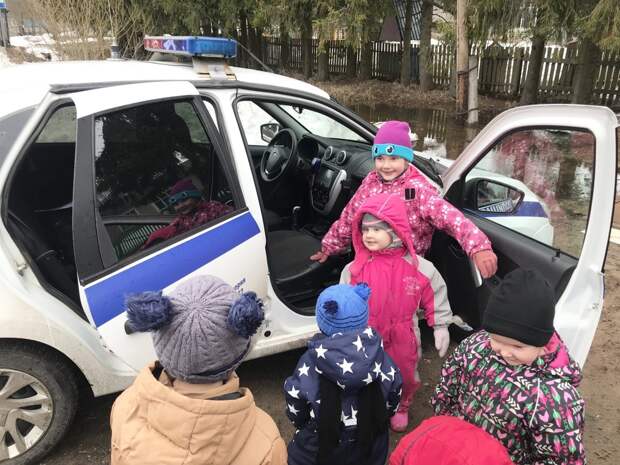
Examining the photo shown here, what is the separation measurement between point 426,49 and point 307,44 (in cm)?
525

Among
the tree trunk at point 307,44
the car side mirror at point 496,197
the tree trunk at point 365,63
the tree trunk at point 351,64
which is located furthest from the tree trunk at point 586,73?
the car side mirror at point 496,197

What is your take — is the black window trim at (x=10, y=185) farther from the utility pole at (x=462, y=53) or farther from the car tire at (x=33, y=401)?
the utility pole at (x=462, y=53)

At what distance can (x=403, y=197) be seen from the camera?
269 centimetres

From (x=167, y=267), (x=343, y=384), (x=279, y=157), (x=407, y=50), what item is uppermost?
(x=407, y=50)

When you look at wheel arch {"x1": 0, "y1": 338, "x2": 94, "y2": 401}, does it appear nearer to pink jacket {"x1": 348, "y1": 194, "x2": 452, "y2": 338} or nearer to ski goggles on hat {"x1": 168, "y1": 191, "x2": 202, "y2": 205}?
ski goggles on hat {"x1": 168, "y1": 191, "x2": 202, "y2": 205}

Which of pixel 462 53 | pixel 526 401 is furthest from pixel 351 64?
pixel 526 401

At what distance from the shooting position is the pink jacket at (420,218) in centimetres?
247

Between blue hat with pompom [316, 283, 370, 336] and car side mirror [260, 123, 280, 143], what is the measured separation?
2840mm

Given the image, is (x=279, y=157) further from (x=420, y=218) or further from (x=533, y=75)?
(x=533, y=75)

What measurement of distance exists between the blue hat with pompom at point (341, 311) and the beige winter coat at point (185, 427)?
1.53 ft

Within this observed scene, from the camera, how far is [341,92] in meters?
15.8

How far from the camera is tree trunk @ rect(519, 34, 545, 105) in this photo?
11.7m

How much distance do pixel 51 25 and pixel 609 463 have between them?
10748mm

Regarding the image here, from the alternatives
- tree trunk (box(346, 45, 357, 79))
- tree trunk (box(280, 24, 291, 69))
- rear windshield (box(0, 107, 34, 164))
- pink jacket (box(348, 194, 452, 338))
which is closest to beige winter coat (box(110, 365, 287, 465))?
pink jacket (box(348, 194, 452, 338))
